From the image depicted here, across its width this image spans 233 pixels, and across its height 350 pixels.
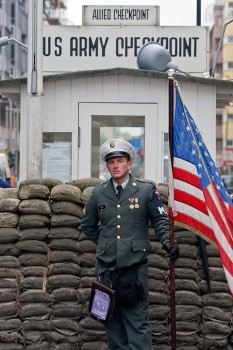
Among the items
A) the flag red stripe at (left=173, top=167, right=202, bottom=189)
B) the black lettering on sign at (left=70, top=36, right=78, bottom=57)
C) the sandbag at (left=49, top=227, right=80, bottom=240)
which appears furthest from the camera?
the black lettering on sign at (left=70, top=36, right=78, bottom=57)

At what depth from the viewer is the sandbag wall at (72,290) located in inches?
372

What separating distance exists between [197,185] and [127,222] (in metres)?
0.66

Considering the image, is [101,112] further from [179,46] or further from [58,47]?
[179,46]

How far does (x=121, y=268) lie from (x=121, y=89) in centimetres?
511

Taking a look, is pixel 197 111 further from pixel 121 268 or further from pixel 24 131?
pixel 121 268

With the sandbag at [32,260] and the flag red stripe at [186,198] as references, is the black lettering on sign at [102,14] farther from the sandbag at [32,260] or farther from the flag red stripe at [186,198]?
the flag red stripe at [186,198]

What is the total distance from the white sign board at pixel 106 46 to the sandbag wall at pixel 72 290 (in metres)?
6.48

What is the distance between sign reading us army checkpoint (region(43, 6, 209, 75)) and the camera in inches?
621

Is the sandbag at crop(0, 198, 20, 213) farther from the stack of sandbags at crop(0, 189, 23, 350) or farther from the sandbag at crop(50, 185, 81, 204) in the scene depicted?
the sandbag at crop(50, 185, 81, 204)

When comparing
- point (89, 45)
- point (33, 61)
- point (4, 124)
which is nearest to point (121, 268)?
point (33, 61)

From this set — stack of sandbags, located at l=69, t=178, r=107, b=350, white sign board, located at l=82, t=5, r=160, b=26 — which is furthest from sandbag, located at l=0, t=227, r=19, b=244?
white sign board, located at l=82, t=5, r=160, b=26

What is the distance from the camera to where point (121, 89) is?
13016 mm

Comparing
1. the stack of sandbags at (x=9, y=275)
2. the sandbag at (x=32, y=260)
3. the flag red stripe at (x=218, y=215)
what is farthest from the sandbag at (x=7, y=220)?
the flag red stripe at (x=218, y=215)

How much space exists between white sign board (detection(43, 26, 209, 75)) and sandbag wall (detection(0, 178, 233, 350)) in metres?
6.48
